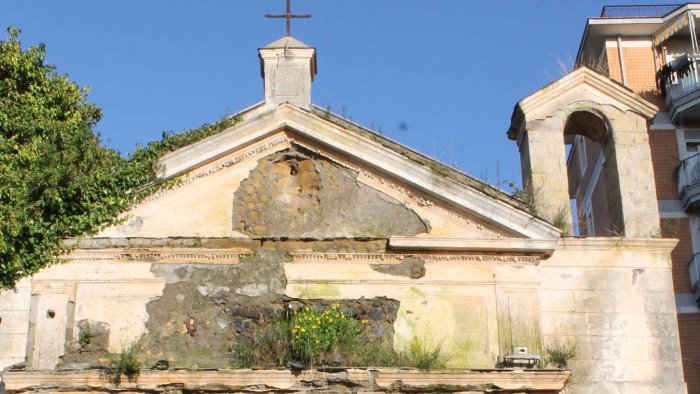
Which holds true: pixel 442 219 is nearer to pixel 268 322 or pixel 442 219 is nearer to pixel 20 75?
pixel 268 322

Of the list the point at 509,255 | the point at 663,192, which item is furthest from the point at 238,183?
the point at 663,192

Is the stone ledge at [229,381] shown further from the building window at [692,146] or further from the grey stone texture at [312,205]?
the building window at [692,146]

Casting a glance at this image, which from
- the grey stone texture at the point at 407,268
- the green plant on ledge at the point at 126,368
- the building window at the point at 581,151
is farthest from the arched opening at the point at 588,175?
the green plant on ledge at the point at 126,368

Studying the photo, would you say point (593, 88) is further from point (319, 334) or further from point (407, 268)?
point (319, 334)

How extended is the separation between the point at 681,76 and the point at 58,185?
1531 cm

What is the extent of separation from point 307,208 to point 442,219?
5.17ft

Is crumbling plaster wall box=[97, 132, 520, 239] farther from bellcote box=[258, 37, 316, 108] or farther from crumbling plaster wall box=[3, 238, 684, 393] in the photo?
bellcote box=[258, 37, 316, 108]

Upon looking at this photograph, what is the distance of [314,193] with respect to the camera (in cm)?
1230

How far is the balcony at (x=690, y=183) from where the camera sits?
21219mm

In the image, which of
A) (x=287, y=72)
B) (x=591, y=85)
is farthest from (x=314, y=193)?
(x=591, y=85)

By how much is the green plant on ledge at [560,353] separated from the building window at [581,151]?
46.3 ft

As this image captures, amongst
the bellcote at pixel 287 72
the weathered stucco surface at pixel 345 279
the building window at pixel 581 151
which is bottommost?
the weathered stucco surface at pixel 345 279

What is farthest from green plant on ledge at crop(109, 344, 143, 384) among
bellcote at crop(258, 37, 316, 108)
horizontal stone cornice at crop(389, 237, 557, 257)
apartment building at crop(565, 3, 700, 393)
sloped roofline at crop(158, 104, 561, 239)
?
apartment building at crop(565, 3, 700, 393)

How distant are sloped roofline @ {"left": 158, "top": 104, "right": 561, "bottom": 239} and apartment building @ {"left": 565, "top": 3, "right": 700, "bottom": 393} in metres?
9.30
